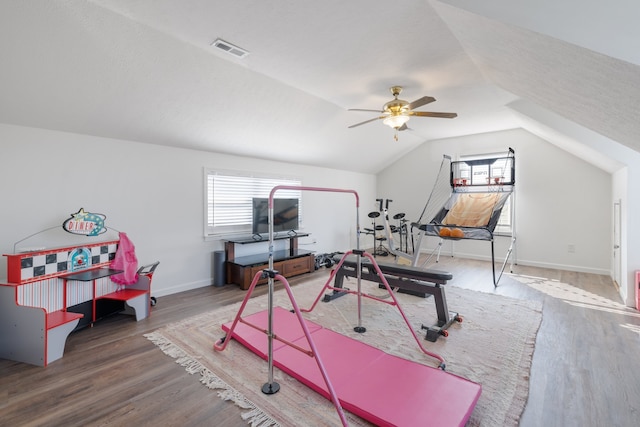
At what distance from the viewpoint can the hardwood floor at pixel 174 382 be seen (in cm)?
177

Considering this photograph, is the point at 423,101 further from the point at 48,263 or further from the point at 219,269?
the point at 48,263

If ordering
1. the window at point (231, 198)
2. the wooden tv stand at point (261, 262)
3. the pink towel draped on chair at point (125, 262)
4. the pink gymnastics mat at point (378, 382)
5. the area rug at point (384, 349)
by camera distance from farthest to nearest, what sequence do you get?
the window at point (231, 198) < the wooden tv stand at point (261, 262) < the pink towel draped on chair at point (125, 262) < the area rug at point (384, 349) < the pink gymnastics mat at point (378, 382)

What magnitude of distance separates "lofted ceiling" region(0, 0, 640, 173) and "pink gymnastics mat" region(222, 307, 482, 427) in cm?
199

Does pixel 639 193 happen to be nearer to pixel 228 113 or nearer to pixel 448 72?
pixel 448 72

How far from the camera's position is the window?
4.49m

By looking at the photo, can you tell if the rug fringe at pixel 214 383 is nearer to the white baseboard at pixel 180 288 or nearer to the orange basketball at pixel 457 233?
the white baseboard at pixel 180 288

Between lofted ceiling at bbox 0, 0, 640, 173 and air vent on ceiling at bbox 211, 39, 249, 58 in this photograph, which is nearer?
lofted ceiling at bbox 0, 0, 640, 173

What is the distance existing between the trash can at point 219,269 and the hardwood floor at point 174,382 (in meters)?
1.03

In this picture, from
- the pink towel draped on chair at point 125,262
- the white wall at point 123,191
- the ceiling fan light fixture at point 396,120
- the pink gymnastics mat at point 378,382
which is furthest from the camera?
the ceiling fan light fixture at point 396,120

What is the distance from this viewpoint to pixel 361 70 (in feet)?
10.4

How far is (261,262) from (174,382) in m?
2.43

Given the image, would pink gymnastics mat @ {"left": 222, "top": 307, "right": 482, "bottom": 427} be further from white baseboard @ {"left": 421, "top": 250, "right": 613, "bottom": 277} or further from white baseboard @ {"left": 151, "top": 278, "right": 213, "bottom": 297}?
white baseboard @ {"left": 421, "top": 250, "right": 613, "bottom": 277}

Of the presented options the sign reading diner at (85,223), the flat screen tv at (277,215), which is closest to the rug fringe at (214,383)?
the sign reading diner at (85,223)

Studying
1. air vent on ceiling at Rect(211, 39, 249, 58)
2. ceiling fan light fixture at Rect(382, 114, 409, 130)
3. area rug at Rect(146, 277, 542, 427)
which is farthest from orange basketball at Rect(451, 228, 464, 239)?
air vent on ceiling at Rect(211, 39, 249, 58)
